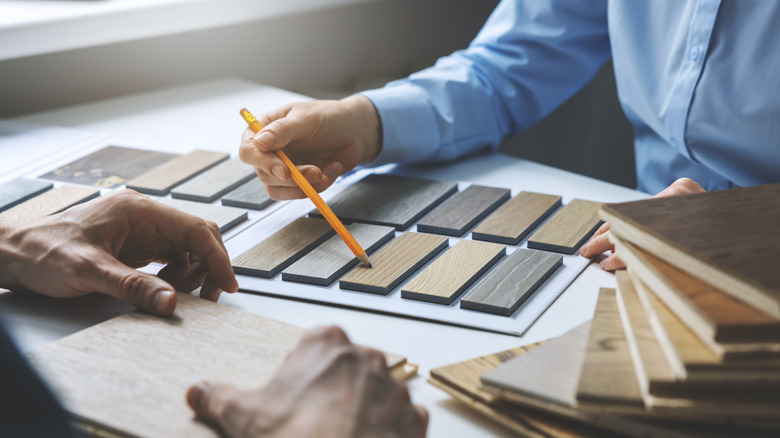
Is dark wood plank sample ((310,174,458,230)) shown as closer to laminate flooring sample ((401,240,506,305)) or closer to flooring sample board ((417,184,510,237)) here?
flooring sample board ((417,184,510,237))

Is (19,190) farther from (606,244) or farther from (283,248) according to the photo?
(606,244)

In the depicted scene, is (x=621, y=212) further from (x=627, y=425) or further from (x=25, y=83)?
(x=25, y=83)

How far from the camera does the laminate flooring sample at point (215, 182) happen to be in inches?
45.5

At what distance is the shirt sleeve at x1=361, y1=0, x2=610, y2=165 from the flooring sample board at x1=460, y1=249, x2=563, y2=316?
43 centimetres

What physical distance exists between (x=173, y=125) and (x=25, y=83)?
447 mm

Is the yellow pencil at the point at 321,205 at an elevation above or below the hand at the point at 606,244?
above

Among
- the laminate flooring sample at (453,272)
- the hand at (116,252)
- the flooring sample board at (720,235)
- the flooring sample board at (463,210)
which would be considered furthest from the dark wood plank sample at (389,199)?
the flooring sample board at (720,235)

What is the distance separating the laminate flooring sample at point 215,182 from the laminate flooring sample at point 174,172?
0.05 feet

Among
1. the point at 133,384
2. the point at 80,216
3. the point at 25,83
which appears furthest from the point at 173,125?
the point at 133,384

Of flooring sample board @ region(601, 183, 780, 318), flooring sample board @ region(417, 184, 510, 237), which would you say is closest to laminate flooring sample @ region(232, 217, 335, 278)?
flooring sample board @ region(417, 184, 510, 237)

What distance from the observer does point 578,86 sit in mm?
1604

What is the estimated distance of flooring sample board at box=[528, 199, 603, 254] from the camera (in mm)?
949

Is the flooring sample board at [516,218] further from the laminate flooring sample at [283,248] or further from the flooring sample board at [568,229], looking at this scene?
the laminate flooring sample at [283,248]

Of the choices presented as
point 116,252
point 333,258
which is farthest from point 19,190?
point 333,258
